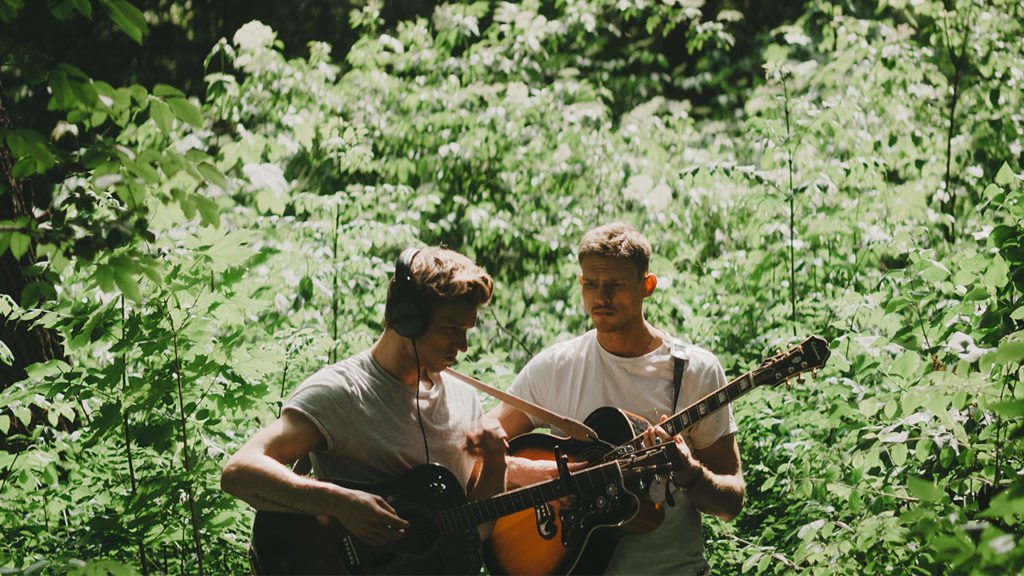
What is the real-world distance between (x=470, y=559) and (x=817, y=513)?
1469 mm

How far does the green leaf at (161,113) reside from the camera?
1779mm

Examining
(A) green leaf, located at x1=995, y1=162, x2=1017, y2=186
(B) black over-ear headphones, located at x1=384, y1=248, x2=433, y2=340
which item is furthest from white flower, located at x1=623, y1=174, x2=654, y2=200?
(B) black over-ear headphones, located at x1=384, y1=248, x2=433, y2=340

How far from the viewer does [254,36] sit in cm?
566

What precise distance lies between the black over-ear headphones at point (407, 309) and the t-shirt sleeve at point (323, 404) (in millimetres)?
214

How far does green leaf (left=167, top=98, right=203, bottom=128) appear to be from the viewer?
5.86ft

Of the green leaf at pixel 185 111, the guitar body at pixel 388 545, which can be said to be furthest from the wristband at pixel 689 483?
the green leaf at pixel 185 111

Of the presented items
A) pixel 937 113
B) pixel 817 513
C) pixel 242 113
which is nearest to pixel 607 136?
pixel 937 113

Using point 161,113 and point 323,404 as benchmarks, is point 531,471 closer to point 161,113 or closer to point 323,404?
point 323,404

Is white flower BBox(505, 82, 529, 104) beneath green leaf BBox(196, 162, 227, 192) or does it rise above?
above

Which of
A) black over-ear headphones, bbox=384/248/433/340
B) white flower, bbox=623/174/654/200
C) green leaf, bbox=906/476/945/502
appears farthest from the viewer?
white flower, bbox=623/174/654/200

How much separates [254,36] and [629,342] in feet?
13.8

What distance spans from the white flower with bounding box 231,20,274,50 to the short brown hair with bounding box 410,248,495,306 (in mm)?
3758

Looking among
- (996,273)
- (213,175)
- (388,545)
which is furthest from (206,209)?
(996,273)

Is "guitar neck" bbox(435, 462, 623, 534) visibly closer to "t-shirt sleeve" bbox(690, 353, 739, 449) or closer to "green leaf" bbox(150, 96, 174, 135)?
"t-shirt sleeve" bbox(690, 353, 739, 449)
